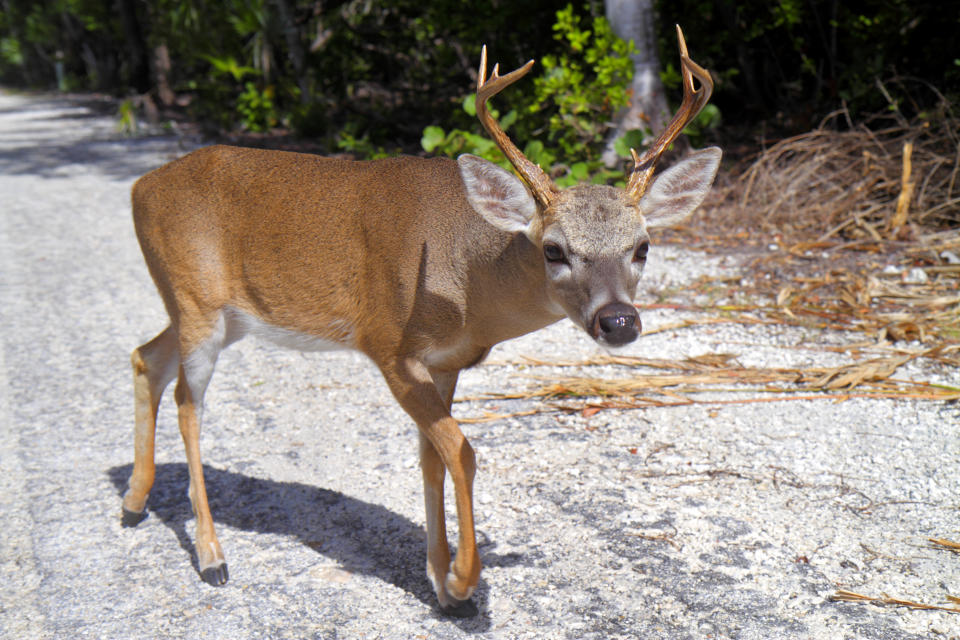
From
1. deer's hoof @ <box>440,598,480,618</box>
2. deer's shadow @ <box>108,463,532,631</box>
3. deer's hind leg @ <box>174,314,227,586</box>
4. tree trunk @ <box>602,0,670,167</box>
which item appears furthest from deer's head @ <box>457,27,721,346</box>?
tree trunk @ <box>602,0,670,167</box>

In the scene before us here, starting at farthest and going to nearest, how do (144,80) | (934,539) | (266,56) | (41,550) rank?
(144,80) → (266,56) → (41,550) → (934,539)

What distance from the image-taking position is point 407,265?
3.51 metres

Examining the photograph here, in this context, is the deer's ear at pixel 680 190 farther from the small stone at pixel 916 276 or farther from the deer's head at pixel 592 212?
the small stone at pixel 916 276

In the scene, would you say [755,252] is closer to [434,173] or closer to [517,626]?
[434,173]

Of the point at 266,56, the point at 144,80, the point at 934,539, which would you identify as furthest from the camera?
the point at 144,80

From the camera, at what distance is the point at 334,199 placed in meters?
3.81

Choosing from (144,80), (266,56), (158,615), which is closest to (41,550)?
(158,615)

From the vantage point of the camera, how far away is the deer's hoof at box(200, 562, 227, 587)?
366cm

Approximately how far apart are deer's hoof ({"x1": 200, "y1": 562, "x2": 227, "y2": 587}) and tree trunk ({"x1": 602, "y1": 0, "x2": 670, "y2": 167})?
6.27m

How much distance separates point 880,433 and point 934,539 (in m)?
0.93

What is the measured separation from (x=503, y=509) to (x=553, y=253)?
1.45 meters

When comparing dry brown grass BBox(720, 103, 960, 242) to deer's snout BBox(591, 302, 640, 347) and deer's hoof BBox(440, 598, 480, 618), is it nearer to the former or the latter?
deer's snout BBox(591, 302, 640, 347)

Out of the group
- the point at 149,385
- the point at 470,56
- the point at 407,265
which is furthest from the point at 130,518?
the point at 470,56

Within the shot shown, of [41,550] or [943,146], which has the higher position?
[943,146]
